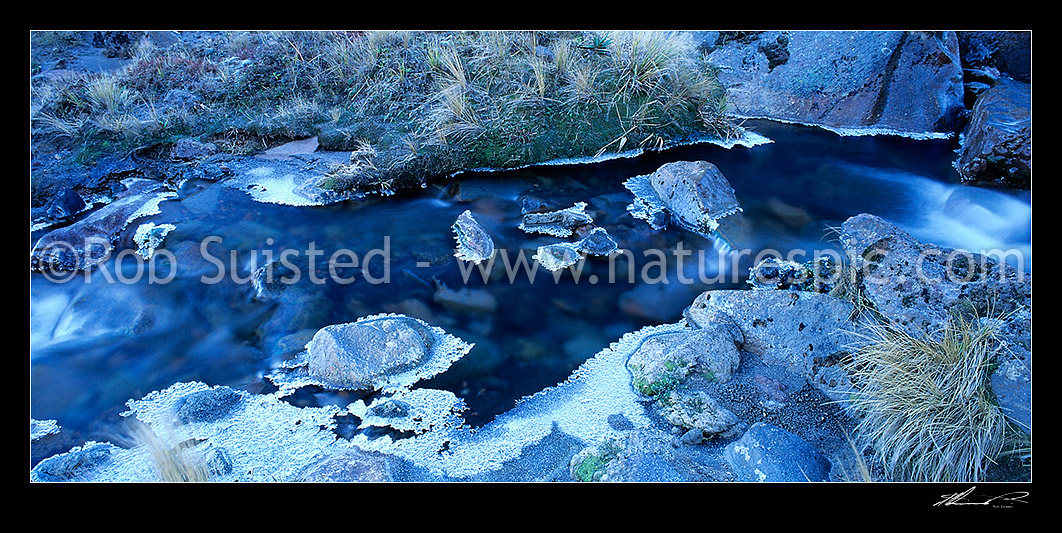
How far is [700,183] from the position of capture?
201 inches

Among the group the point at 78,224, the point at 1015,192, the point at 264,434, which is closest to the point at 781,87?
the point at 1015,192

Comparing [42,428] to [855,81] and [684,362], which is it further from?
[855,81]

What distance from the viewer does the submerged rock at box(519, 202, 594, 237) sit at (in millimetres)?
5070

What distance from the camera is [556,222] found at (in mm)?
5156

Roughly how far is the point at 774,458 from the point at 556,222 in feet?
9.65

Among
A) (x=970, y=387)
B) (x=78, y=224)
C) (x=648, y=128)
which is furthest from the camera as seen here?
(x=648, y=128)

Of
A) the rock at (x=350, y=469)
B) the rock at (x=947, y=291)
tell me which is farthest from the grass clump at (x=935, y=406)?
the rock at (x=350, y=469)

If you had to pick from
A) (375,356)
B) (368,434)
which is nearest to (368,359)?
(375,356)

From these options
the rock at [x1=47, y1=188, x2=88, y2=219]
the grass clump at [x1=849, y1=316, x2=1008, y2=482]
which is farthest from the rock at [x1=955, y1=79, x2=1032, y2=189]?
the rock at [x1=47, y1=188, x2=88, y2=219]

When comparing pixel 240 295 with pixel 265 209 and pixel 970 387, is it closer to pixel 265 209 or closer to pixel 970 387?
pixel 265 209

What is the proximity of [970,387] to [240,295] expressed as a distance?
4.46m

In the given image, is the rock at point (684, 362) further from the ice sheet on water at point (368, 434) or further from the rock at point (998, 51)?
the rock at point (998, 51)

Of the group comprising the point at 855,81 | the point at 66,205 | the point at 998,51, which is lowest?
the point at 66,205

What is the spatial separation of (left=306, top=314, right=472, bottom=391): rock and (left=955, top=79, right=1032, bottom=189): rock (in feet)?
16.3
